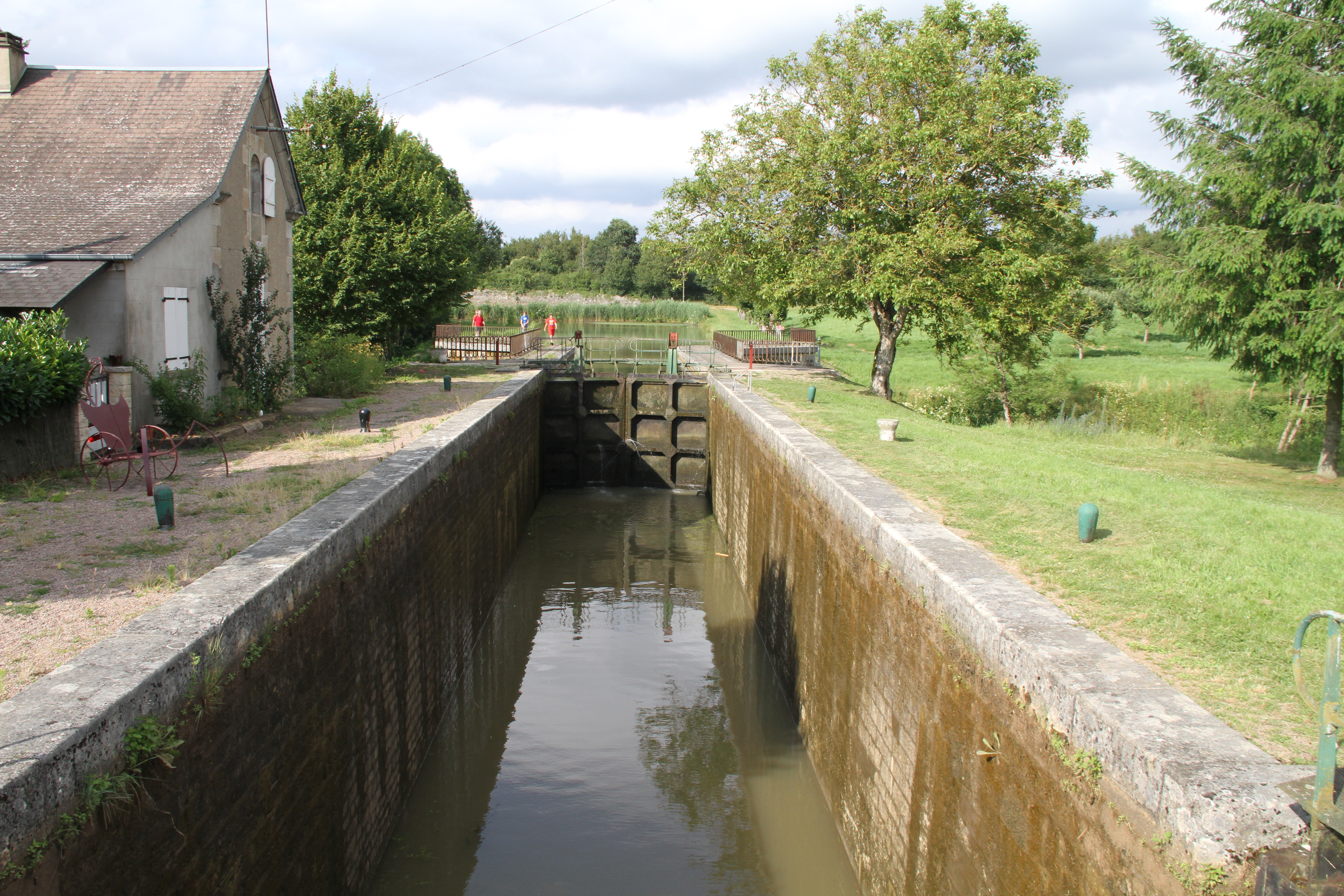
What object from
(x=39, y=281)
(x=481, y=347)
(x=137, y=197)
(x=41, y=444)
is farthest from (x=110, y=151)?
(x=481, y=347)

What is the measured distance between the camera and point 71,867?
299 centimetres

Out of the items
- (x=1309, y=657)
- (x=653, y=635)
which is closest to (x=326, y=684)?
(x=1309, y=657)

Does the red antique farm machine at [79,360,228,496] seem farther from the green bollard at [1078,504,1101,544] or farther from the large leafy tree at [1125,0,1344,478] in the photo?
the large leafy tree at [1125,0,1344,478]

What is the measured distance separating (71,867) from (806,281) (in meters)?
16.3

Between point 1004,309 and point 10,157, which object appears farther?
point 1004,309

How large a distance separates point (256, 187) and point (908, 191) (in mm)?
11919

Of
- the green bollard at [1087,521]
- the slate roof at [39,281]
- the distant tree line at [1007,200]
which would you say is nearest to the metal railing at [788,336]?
the distant tree line at [1007,200]

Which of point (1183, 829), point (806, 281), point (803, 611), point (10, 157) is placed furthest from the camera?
point (806, 281)

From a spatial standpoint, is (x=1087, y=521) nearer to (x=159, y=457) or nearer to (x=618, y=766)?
(x=618, y=766)

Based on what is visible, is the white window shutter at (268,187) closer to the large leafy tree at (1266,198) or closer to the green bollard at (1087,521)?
the green bollard at (1087,521)

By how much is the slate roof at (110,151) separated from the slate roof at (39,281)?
268 millimetres

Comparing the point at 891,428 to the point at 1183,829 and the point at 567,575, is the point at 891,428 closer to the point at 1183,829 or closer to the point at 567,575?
the point at 567,575

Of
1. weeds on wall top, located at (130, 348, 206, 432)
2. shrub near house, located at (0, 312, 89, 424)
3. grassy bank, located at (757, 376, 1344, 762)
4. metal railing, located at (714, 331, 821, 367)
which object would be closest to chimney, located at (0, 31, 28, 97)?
weeds on wall top, located at (130, 348, 206, 432)

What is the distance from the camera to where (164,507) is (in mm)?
6617
